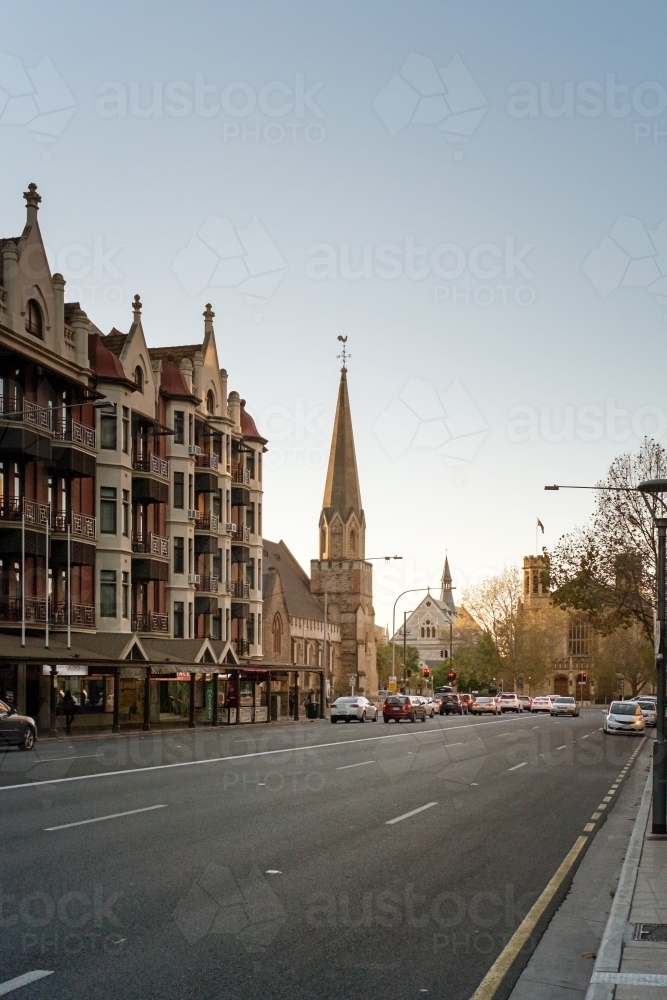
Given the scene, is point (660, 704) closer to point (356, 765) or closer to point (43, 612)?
point (356, 765)

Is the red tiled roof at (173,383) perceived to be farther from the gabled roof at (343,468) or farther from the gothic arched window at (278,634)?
the gabled roof at (343,468)

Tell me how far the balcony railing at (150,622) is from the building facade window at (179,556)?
9.31 feet

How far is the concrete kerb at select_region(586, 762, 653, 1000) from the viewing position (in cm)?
711

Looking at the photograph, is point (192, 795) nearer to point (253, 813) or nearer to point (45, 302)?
point (253, 813)

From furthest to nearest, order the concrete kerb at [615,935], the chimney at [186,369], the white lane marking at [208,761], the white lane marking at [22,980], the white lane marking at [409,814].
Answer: the chimney at [186,369] → the white lane marking at [208,761] → the white lane marking at [409,814] → the concrete kerb at [615,935] → the white lane marking at [22,980]

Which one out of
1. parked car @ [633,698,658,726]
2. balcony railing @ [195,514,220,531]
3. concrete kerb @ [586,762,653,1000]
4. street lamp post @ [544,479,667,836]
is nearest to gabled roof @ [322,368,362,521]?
balcony railing @ [195,514,220,531]

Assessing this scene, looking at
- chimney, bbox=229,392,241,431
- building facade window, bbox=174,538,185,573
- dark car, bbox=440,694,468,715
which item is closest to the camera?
building facade window, bbox=174,538,185,573

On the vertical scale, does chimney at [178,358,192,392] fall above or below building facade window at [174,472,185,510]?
above

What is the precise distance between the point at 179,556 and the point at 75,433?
14.1 meters

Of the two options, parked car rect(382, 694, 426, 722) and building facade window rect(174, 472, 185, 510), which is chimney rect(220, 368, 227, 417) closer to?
building facade window rect(174, 472, 185, 510)

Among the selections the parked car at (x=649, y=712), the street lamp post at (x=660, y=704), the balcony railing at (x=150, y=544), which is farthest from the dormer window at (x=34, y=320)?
the parked car at (x=649, y=712)

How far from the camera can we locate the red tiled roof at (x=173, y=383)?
2261 inches

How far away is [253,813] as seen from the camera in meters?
16.4

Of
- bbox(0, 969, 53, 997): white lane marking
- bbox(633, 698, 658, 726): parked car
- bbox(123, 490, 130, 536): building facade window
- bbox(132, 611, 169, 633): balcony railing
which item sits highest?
bbox(123, 490, 130, 536): building facade window
